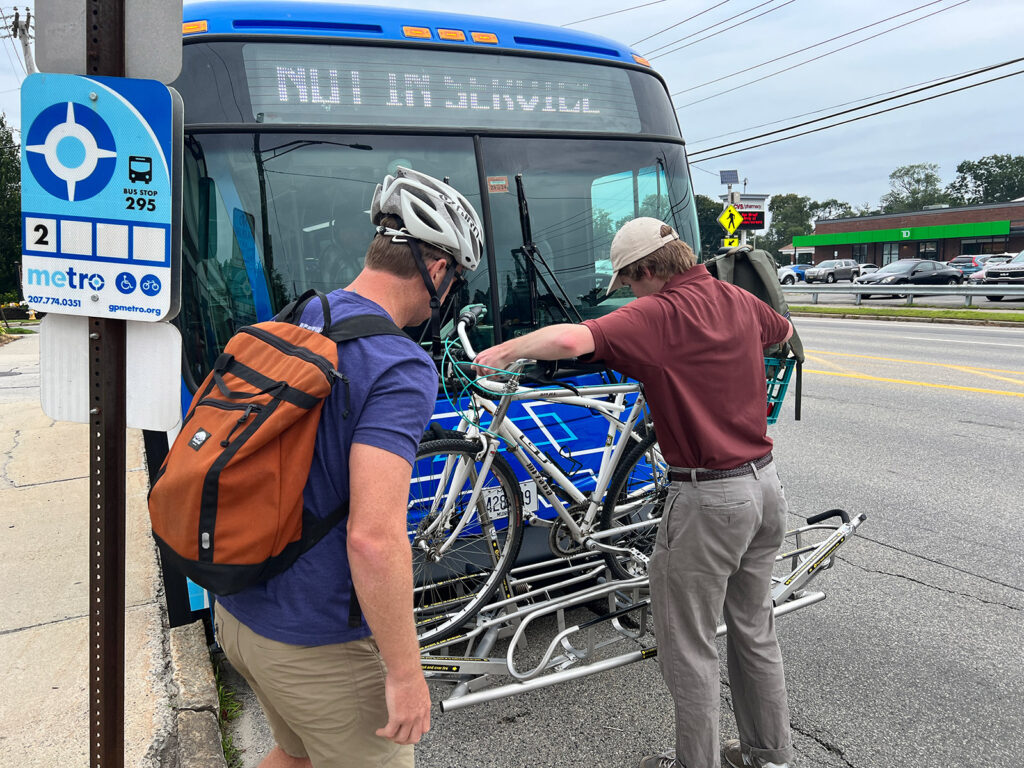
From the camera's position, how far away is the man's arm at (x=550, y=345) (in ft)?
8.14

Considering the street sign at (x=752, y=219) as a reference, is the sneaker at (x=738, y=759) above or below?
below

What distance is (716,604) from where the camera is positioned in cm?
264

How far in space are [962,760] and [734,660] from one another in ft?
3.39

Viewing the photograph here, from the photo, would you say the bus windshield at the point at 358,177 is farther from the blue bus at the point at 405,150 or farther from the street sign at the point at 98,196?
the street sign at the point at 98,196

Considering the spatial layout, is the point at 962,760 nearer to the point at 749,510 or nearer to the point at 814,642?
the point at 814,642

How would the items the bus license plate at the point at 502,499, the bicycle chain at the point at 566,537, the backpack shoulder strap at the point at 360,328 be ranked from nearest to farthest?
the backpack shoulder strap at the point at 360,328
the bus license plate at the point at 502,499
the bicycle chain at the point at 566,537

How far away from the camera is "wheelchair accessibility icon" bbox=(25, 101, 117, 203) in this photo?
6.12 ft

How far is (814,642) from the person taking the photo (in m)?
3.84

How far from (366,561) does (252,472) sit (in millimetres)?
299

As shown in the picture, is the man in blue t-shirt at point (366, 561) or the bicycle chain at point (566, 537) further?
the bicycle chain at point (566, 537)

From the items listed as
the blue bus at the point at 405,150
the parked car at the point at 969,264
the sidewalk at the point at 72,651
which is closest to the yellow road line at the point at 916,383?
the blue bus at the point at 405,150

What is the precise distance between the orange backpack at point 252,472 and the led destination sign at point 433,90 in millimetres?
2200

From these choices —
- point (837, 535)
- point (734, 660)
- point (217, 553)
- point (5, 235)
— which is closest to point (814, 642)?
point (837, 535)

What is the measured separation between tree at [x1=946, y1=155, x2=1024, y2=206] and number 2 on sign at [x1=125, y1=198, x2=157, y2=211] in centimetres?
11699
